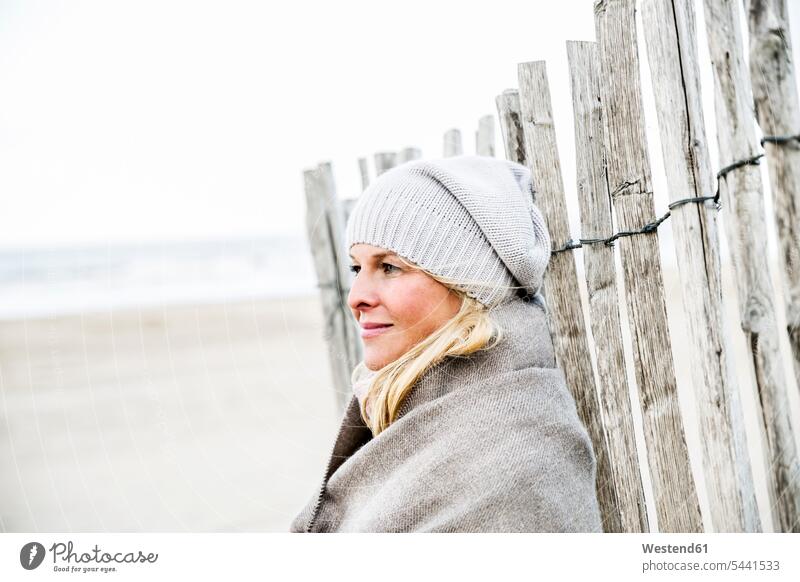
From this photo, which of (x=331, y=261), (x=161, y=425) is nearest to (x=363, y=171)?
(x=331, y=261)

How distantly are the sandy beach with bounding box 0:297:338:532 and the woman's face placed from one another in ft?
6.62

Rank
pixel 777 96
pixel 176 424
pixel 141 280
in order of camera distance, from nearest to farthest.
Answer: pixel 777 96, pixel 176 424, pixel 141 280

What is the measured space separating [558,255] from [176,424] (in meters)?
3.73

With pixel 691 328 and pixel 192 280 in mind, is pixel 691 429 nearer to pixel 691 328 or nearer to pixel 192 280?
pixel 691 328

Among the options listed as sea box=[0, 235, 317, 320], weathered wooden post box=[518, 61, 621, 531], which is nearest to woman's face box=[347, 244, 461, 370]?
weathered wooden post box=[518, 61, 621, 531]

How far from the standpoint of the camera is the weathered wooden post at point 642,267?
1109 mm

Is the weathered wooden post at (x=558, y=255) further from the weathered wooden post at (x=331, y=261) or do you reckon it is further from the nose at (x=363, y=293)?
the weathered wooden post at (x=331, y=261)

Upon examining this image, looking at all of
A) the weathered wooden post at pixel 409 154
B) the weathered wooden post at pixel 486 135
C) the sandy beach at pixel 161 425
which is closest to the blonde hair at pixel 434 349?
the weathered wooden post at pixel 486 135

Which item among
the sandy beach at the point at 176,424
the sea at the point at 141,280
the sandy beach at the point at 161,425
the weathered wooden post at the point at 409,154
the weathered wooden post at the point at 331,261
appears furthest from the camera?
the sea at the point at 141,280

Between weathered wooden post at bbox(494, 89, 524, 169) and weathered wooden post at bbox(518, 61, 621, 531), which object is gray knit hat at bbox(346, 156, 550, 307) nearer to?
weathered wooden post at bbox(518, 61, 621, 531)

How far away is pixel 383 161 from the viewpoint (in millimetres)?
1936

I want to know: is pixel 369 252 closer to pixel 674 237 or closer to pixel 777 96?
pixel 674 237

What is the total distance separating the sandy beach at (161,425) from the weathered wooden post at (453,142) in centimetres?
189

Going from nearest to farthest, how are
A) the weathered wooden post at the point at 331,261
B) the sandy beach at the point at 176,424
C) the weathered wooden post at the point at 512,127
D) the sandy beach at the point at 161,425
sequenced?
the weathered wooden post at the point at 512,127 → the weathered wooden post at the point at 331,261 → the sandy beach at the point at 176,424 → the sandy beach at the point at 161,425
